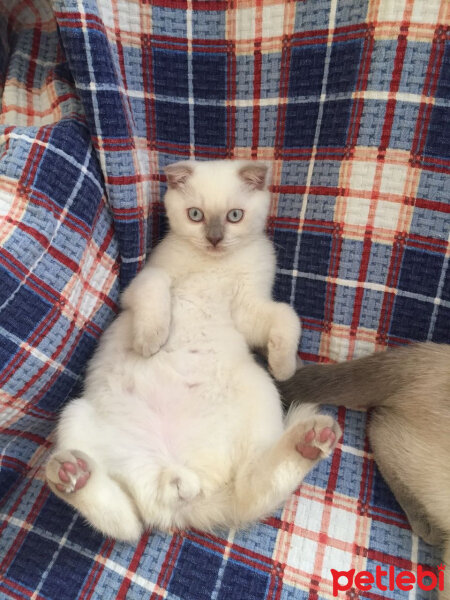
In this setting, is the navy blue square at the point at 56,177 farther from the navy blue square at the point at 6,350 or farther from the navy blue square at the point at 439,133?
the navy blue square at the point at 439,133

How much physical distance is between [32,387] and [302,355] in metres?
0.82

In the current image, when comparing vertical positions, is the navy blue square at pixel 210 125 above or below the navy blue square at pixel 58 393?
above

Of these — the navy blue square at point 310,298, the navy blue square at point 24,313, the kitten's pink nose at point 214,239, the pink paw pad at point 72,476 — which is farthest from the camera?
the navy blue square at point 310,298

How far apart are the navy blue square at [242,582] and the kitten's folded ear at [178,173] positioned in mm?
1048

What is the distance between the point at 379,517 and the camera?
3.96 feet

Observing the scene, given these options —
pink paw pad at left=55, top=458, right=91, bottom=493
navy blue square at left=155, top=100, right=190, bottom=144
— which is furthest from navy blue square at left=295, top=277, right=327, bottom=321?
pink paw pad at left=55, top=458, right=91, bottom=493

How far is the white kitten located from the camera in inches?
42.7

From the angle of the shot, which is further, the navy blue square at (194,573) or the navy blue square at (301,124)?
the navy blue square at (301,124)

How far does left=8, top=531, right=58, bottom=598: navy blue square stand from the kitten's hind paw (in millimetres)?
254

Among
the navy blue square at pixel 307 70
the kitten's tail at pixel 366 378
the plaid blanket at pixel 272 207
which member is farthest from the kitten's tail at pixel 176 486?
the navy blue square at pixel 307 70

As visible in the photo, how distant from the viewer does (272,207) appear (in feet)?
4.84

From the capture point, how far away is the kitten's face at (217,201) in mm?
1365

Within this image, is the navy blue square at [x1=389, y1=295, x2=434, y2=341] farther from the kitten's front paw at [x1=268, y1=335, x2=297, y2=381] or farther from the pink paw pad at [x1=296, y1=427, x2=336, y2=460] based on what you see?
the pink paw pad at [x1=296, y1=427, x2=336, y2=460]

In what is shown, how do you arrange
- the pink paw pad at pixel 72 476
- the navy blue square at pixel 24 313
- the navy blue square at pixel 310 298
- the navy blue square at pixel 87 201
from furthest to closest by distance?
the navy blue square at pixel 310 298
the navy blue square at pixel 87 201
the navy blue square at pixel 24 313
the pink paw pad at pixel 72 476
